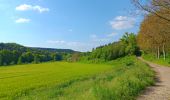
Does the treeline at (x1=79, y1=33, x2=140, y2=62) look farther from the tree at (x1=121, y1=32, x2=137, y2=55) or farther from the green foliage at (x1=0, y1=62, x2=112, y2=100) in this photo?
the green foliage at (x1=0, y1=62, x2=112, y2=100)

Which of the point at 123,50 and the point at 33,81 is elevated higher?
the point at 123,50

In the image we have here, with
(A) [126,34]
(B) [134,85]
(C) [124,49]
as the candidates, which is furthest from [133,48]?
(B) [134,85]

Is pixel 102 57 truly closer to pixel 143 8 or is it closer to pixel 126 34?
pixel 126 34

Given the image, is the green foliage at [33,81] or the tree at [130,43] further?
the tree at [130,43]

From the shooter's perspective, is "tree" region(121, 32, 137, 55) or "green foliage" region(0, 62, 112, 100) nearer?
"green foliage" region(0, 62, 112, 100)

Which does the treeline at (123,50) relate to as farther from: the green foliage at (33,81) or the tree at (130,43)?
the green foliage at (33,81)

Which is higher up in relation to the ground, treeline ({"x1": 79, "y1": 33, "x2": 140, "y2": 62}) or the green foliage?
treeline ({"x1": 79, "y1": 33, "x2": 140, "y2": 62})

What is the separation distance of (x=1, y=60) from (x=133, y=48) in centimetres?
6210

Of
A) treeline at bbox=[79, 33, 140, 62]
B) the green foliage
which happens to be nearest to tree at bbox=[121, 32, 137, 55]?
treeline at bbox=[79, 33, 140, 62]

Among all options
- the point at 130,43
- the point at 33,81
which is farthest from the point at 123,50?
the point at 33,81

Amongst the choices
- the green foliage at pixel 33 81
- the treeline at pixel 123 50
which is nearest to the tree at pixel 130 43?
the treeline at pixel 123 50

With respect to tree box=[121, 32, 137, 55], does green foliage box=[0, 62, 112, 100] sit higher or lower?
lower

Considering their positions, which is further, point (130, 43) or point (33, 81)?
point (130, 43)

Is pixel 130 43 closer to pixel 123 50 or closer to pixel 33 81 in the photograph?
pixel 123 50
